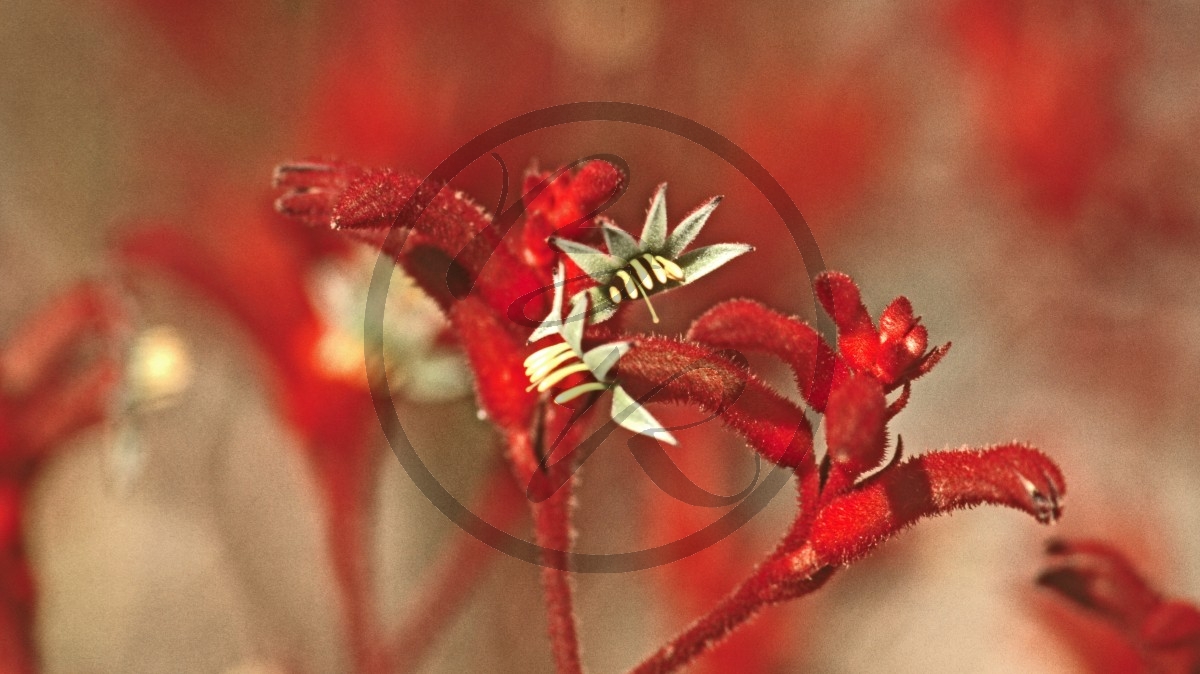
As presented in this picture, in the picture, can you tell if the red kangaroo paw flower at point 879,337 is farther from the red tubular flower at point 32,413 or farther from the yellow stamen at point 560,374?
the red tubular flower at point 32,413

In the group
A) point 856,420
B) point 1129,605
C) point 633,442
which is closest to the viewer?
point 856,420

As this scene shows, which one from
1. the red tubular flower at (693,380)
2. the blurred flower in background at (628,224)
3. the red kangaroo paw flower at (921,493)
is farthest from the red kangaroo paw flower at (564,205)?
the blurred flower in background at (628,224)

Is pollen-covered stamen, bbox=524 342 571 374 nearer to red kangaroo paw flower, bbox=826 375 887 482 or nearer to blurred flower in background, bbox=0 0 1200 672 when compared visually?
red kangaroo paw flower, bbox=826 375 887 482

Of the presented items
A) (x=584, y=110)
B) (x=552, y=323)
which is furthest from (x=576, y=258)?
(x=584, y=110)

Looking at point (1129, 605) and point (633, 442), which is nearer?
point (1129, 605)

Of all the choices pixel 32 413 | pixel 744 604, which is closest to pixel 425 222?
pixel 744 604

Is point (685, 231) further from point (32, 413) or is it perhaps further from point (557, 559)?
point (32, 413)

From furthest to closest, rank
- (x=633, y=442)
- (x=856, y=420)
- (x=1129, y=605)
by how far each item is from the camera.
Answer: (x=633, y=442) → (x=1129, y=605) → (x=856, y=420)
